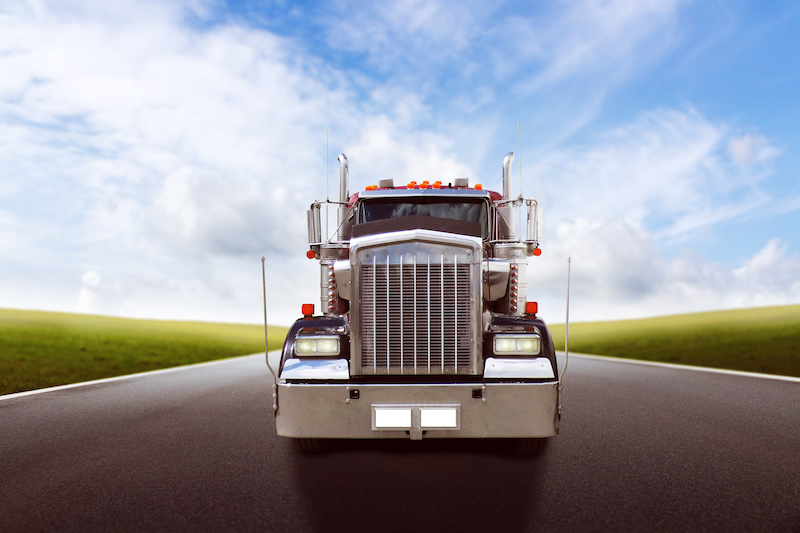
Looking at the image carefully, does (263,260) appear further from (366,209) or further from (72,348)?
(72,348)

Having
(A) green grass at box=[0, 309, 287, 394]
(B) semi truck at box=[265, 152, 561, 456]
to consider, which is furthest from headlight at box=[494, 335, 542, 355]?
(A) green grass at box=[0, 309, 287, 394]

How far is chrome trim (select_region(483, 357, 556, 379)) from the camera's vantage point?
5.57m

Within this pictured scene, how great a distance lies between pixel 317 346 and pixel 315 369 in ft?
0.71

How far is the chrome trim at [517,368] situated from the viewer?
18.3 feet

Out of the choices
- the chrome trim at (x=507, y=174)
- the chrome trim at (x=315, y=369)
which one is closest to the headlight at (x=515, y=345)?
the chrome trim at (x=315, y=369)

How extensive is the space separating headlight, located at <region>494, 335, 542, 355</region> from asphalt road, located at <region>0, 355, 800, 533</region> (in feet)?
3.42

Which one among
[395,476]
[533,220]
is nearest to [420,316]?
[395,476]

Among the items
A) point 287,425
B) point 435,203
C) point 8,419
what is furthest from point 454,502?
point 8,419

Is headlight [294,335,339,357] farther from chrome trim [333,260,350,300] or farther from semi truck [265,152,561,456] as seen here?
chrome trim [333,260,350,300]

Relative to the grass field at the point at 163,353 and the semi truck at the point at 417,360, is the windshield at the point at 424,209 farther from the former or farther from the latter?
the grass field at the point at 163,353

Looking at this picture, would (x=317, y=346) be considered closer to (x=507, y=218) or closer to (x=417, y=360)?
(x=417, y=360)

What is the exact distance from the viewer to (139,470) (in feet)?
19.0

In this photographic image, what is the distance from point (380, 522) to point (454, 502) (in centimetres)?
70

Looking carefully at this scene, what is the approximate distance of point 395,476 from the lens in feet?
18.0
